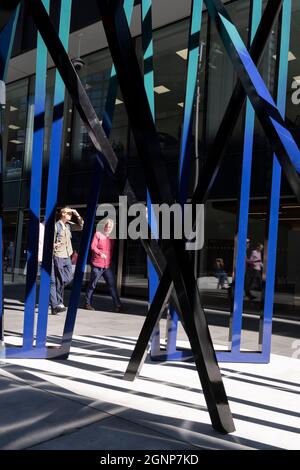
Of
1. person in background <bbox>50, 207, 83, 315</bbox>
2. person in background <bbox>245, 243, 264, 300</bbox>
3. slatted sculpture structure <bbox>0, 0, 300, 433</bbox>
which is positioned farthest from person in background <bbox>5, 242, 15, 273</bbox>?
slatted sculpture structure <bbox>0, 0, 300, 433</bbox>

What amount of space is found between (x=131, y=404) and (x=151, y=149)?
172cm

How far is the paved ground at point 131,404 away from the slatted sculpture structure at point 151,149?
209mm

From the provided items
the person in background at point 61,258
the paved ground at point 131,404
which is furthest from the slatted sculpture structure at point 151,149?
Result: the person in background at point 61,258

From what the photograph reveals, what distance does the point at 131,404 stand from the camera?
306cm

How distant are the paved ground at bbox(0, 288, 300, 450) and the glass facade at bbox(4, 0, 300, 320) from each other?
404 cm

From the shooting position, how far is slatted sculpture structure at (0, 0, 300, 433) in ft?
9.02

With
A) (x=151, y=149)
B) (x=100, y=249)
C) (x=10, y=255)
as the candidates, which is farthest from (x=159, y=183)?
(x=10, y=255)

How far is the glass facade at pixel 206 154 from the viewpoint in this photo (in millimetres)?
8898

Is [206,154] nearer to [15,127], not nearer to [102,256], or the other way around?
[102,256]

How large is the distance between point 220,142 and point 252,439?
192cm

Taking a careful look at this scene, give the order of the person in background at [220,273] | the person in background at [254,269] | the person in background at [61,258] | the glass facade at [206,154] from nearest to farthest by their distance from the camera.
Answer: the person in background at [61,258]
the glass facade at [206,154]
the person in background at [254,269]
the person in background at [220,273]

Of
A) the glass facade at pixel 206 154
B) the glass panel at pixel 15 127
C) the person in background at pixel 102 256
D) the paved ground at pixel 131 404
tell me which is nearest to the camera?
the paved ground at pixel 131 404

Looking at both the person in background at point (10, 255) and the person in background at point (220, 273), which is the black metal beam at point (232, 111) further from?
the person in background at point (10, 255)

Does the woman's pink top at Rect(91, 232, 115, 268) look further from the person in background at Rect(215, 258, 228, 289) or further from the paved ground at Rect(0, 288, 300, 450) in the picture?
the paved ground at Rect(0, 288, 300, 450)
